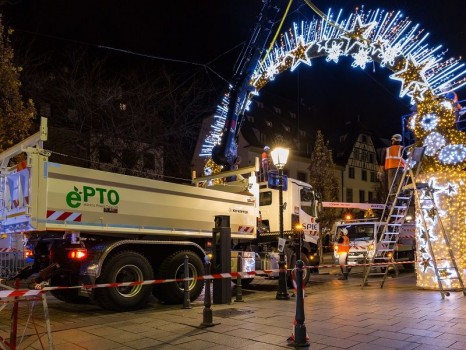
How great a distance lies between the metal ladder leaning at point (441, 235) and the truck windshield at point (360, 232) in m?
7.54

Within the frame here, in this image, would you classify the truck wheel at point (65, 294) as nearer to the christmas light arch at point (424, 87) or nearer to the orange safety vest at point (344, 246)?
the christmas light arch at point (424, 87)

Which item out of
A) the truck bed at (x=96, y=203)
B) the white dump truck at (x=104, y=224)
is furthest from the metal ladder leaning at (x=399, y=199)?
the truck bed at (x=96, y=203)

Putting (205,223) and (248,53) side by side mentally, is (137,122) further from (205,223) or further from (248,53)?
(205,223)

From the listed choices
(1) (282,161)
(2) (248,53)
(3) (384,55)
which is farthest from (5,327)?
(3) (384,55)

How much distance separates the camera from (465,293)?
10.1m

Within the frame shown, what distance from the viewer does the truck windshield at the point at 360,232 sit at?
18830 mm

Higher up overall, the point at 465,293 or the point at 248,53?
the point at 248,53

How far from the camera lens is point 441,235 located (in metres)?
11.1

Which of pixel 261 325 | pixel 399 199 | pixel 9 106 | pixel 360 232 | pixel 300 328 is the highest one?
pixel 9 106

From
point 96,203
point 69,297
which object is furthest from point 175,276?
point 69,297

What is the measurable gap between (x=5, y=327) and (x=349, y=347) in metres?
5.50

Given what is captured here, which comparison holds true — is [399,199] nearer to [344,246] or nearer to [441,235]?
[441,235]

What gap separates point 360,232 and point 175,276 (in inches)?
457

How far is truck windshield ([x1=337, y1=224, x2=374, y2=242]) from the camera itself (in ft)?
61.8
